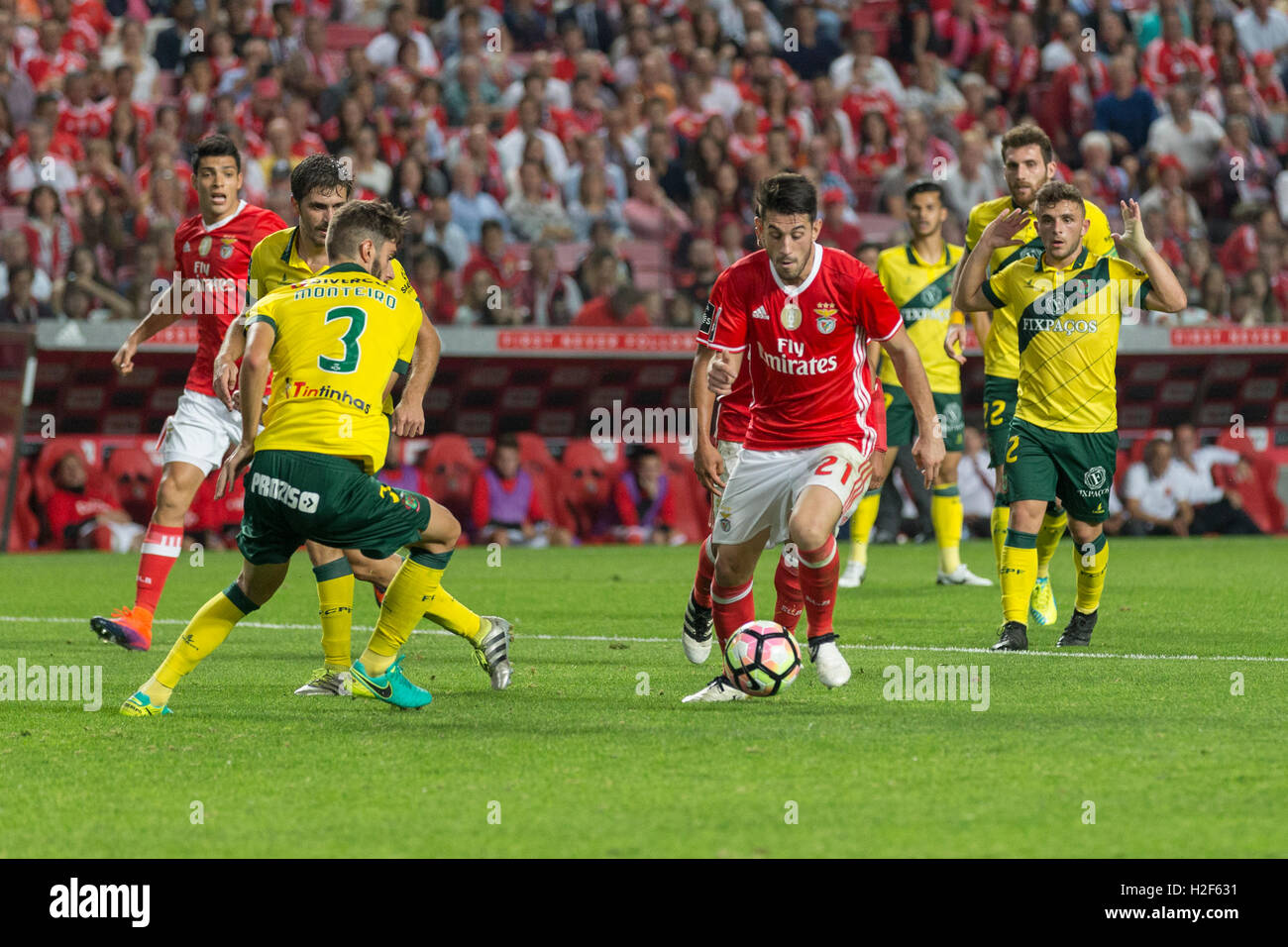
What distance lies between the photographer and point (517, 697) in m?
7.58

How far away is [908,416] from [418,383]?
6.29 meters

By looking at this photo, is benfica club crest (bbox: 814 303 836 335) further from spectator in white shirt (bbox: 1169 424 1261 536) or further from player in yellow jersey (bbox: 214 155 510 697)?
spectator in white shirt (bbox: 1169 424 1261 536)

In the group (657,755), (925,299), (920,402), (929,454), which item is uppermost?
(925,299)

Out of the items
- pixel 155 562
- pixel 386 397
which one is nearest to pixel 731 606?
pixel 386 397

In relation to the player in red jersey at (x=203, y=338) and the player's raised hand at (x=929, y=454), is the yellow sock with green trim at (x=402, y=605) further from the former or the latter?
the player in red jersey at (x=203, y=338)

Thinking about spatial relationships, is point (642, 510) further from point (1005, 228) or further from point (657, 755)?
point (657, 755)

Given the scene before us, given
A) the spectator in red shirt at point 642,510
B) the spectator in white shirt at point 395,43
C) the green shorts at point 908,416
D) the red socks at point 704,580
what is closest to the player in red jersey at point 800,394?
the red socks at point 704,580

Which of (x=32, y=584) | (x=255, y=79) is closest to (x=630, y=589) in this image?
(x=32, y=584)

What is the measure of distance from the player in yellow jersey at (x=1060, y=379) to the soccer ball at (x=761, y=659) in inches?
85.9

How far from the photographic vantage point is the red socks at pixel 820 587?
757 cm

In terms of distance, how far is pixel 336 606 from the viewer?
7.58 metres

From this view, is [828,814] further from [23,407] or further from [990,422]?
[23,407]

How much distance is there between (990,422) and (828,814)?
586cm

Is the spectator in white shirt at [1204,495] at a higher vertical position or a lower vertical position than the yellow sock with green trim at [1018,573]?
higher
